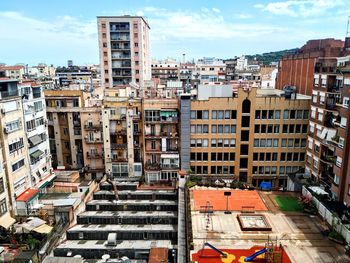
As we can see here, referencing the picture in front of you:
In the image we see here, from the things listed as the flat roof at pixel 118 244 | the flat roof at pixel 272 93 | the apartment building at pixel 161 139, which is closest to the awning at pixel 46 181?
the flat roof at pixel 118 244

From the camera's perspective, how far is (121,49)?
3605 inches

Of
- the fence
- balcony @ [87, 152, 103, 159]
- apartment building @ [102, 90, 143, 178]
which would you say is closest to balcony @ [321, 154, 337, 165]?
the fence

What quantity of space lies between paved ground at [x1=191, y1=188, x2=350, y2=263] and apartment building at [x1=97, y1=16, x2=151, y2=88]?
63938mm

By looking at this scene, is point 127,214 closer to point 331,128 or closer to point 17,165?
point 17,165

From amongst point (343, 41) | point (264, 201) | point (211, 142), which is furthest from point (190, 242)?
point (343, 41)

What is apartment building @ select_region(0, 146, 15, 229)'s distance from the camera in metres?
40.3

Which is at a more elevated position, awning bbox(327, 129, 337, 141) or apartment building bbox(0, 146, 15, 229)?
awning bbox(327, 129, 337, 141)

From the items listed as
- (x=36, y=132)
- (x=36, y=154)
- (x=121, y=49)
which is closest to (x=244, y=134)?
(x=36, y=154)

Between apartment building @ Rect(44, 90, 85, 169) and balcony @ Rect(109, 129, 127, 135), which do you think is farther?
apartment building @ Rect(44, 90, 85, 169)

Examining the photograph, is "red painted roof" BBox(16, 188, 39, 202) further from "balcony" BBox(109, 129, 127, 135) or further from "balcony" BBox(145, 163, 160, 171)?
"balcony" BBox(145, 163, 160, 171)

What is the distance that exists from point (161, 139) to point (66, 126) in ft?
68.1

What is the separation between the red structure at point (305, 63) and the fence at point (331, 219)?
24064 millimetres

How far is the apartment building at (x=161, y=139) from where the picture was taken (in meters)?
55.2

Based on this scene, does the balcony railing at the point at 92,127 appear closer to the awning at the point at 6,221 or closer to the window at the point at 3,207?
the window at the point at 3,207
